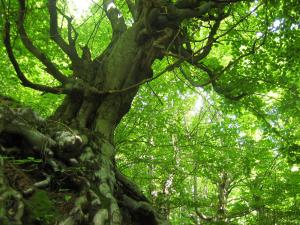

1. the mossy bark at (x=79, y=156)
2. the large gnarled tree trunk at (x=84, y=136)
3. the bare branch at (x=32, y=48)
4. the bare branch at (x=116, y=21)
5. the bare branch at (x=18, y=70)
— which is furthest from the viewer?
the bare branch at (x=116, y=21)

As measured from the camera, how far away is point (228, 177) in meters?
15.5

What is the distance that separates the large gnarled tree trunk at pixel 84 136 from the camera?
341 centimetres

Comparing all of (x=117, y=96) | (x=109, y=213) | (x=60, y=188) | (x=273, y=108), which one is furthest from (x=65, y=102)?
(x=273, y=108)

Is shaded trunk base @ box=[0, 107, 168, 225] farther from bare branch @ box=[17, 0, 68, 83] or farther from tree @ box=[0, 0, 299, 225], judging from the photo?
bare branch @ box=[17, 0, 68, 83]

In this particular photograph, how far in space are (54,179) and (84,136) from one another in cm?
117

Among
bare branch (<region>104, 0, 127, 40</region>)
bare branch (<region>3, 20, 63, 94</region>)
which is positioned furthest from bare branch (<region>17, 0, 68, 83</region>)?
bare branch (<region>104, 0, 127, 40</region>)

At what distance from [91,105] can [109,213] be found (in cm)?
236

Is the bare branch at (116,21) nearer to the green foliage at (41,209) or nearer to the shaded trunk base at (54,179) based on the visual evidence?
the shaded trunk base at (54,179)

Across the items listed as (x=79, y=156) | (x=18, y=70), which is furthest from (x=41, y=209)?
(x=18, y=70)

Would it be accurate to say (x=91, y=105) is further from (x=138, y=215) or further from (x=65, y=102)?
(x=138, y=215)

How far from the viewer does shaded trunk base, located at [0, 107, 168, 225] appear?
3.12m

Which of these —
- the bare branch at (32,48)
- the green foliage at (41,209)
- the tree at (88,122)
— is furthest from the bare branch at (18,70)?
the green foliage at (41,209)

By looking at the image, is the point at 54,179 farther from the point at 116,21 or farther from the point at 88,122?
the point at 116,21

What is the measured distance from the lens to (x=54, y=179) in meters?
3.94
